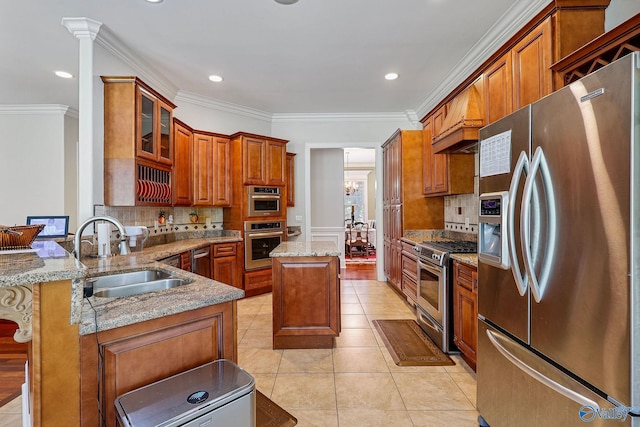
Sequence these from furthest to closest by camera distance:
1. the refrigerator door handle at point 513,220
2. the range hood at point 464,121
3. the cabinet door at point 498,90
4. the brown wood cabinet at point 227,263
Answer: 1. the brown wood cabinet at point 227,263
2. the range hood at point 464,121
3. the cabinet door at point 498,90
4. the refrigerator door handle at point 513,220

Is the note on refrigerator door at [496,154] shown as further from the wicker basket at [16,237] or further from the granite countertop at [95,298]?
the wicker basket at [16,237]

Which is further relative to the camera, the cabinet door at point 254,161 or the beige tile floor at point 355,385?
the cabinet door at point 254,161

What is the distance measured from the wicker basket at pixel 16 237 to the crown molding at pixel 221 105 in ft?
10.9

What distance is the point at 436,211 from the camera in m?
4.07

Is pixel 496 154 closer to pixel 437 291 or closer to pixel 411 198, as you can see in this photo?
pixel 437 291

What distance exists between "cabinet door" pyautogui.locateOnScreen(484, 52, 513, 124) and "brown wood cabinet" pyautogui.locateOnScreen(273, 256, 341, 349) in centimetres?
180

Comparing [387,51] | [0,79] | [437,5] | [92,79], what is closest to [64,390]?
[92,79]

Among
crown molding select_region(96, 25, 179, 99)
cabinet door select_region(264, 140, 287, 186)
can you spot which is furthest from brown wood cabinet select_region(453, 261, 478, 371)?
crown molding select_region(96, 25, 179, 99)

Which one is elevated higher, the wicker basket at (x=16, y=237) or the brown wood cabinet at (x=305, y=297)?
the wicker basket at (x=16, y=237)

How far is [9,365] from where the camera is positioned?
8.25 ft

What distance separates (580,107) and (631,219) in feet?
1.49

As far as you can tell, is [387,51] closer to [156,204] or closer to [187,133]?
[187,133]

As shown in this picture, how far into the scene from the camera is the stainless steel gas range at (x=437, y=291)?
257cm

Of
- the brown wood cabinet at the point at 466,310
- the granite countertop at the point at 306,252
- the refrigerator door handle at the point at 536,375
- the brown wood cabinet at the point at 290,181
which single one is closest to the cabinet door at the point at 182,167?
the brown wood cabinet at the point at 290,181
